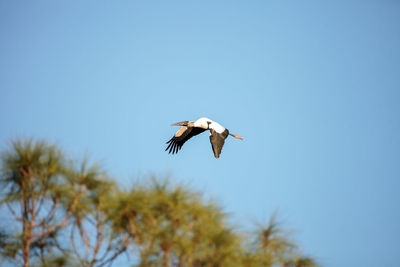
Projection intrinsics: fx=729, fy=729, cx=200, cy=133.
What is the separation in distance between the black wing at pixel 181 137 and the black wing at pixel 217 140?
2.72 metres

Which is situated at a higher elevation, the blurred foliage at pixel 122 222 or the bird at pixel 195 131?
the bird at pixel 195 131

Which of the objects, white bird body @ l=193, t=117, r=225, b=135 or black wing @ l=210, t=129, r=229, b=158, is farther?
white bird body @ l=193, t=117, r=225, b=135

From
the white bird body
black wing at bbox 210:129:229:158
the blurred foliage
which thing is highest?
the white bird body

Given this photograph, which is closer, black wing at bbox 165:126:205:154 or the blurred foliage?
the blurred foliage

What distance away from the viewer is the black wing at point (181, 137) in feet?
86.2

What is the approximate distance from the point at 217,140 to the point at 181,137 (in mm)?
3897

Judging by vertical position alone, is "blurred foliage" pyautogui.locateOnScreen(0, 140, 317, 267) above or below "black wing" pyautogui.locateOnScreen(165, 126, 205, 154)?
below

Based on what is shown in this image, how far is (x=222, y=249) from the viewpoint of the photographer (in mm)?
15805

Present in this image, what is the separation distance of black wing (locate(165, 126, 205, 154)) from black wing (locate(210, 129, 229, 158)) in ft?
8.91

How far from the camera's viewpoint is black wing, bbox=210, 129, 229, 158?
21.9 meters

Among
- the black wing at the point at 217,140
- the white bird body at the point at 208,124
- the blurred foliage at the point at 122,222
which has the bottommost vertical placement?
the blurred foliage at the point at 122,222

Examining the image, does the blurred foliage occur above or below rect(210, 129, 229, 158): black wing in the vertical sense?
below

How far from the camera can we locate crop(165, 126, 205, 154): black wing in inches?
1034

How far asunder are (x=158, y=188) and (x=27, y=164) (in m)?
3.24
